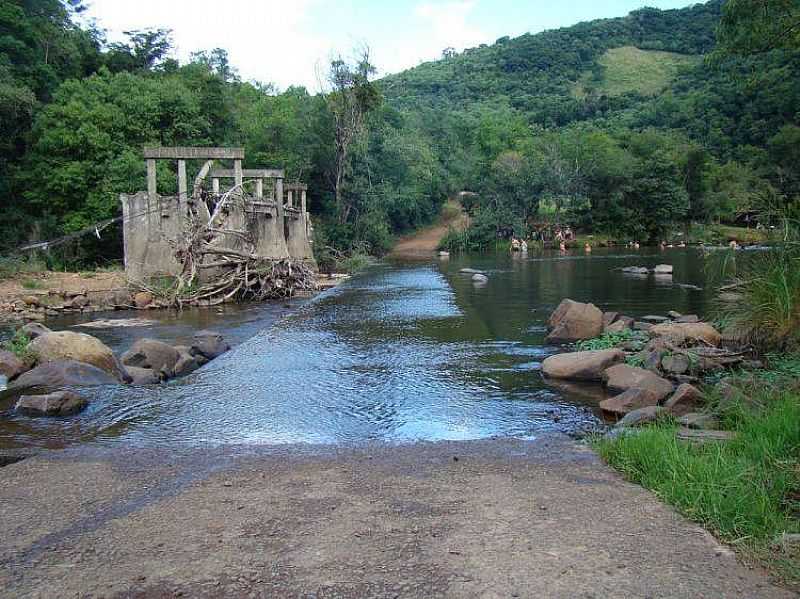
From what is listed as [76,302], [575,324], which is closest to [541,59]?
[76,302]

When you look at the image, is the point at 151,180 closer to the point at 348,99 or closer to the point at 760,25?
the point at 760,25

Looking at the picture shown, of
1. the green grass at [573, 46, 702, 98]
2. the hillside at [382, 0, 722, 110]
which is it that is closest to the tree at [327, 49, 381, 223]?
the hillside at [382, 0, 722, 110]

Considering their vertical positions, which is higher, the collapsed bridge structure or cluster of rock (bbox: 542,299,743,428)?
the collapsed bridge structure

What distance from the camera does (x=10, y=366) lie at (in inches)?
352

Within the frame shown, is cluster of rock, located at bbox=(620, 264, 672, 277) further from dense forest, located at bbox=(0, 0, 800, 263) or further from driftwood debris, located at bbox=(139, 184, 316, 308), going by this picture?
driftwood debris, located at bbox=(139, 184, 316, 308)

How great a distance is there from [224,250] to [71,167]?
10.6 metres

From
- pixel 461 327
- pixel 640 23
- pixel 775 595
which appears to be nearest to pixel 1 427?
pixel 775 595

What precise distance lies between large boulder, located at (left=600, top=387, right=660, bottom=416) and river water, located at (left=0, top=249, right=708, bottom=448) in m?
0.18

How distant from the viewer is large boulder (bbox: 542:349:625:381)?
888cm

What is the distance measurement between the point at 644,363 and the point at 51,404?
7407 mm

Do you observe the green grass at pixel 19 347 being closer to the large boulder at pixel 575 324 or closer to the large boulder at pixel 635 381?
the large boulder at pixel 635 381

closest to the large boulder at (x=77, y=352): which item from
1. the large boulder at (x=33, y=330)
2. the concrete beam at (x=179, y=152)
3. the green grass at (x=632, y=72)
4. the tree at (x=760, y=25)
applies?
the large boulder at (x=33, y=330)

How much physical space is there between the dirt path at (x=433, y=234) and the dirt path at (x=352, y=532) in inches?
1623

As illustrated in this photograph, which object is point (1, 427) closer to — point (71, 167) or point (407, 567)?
point (407, 567)
